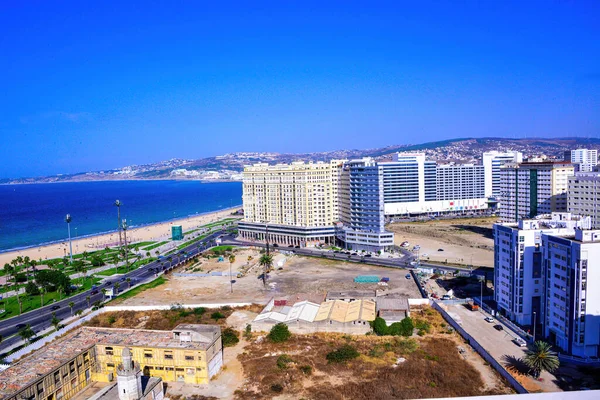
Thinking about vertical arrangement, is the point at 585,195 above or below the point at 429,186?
above

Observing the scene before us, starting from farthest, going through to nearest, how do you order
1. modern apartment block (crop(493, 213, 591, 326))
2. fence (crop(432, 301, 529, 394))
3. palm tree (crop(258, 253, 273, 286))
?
palm tree (crop(258, 253, 273, 286)) < modern apartment block (crop(493, 213, 591, 326)) < fence (crop(432, 301, 529, 394))

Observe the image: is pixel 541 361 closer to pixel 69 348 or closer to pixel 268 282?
pixel 69 348

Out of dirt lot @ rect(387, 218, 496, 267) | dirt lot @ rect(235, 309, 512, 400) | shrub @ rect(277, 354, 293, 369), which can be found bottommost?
dirt lot @ rect(387, 218, 496, 267)

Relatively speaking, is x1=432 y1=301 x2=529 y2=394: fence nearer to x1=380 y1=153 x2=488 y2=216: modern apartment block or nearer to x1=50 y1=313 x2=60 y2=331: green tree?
x1=50 y1=313 x2=60 y2=331: green tree

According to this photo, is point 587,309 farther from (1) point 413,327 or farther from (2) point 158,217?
(2) point 158,217

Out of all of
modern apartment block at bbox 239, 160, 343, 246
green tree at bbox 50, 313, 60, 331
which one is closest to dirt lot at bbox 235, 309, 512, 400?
green tree at bbox 50, 313, 60, 331

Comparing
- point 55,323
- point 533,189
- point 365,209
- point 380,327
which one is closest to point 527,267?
point 380,327
